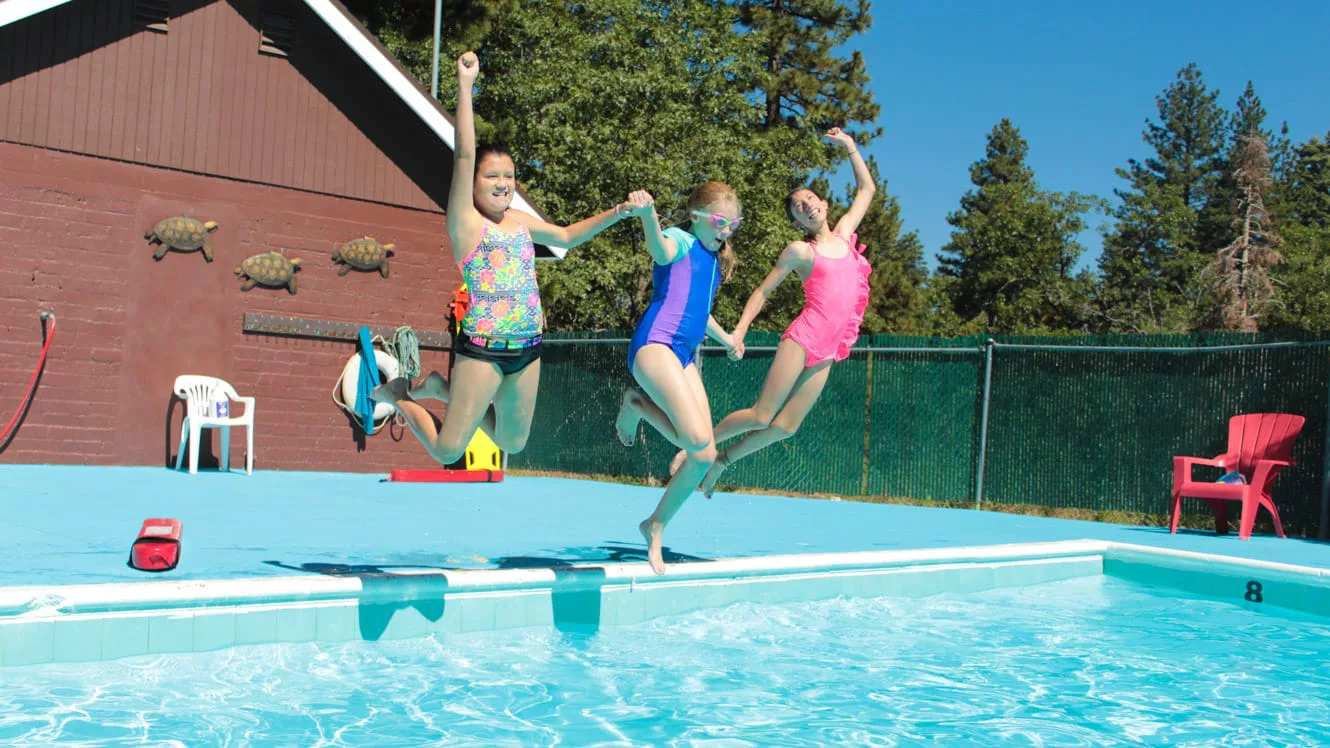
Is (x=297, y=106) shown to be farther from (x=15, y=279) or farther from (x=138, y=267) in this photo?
(x=15, y=279)

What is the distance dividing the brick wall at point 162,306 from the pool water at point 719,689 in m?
8.70

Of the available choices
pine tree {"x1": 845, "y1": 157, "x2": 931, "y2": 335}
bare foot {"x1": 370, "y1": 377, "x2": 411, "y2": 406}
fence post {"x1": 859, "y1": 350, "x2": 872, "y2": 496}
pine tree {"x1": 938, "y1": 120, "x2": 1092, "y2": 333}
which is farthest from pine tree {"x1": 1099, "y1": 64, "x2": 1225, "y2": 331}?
bare foot {"x1": 370, "y1": 377, "x2": 411, "y2": 406}

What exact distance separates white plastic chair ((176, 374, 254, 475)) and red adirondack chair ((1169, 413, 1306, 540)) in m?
9.38

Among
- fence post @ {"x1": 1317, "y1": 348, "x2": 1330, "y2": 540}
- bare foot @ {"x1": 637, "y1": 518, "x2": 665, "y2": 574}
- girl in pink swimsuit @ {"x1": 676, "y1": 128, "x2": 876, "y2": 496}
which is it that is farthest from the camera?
fence post @ {"x1": 1317, "y1": 348, "x2": 1330, "y2": 540}

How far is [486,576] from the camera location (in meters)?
5.49

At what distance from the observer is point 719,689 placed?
486cm

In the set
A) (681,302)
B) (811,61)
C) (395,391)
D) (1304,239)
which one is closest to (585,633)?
(395,391)

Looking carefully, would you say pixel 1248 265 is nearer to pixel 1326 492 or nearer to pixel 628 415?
pixel 1326 492

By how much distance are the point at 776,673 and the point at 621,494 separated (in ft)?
25.4

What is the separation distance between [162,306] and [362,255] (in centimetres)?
231

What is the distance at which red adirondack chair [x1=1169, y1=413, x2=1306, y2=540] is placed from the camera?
35.1ft

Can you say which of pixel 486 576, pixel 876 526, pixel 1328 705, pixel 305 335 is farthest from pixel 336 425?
pixel 1328 705

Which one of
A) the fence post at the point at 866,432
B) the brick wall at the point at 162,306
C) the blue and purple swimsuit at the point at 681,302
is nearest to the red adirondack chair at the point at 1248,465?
the fence post at the point at 866,432

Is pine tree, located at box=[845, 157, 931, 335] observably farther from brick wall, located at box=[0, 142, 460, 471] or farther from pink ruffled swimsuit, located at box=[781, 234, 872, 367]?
pink ruffled swimsuit, located at box=[781, 234, 872, 367]
